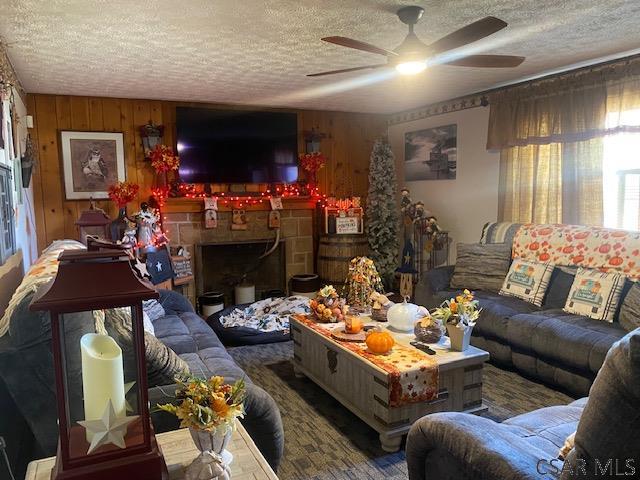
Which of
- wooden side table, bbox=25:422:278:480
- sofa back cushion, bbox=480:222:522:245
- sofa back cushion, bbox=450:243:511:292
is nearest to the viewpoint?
wooden side table, bbox=25:422:278:480

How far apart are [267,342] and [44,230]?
248cm

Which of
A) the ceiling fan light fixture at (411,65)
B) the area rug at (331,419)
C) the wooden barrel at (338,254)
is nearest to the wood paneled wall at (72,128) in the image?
the wooden barrel at (338,254)

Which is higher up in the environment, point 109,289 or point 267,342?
point 109,289

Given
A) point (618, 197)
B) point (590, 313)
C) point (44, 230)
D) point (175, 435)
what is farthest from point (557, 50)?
point (44, 230)

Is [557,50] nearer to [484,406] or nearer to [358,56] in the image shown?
[358,56]

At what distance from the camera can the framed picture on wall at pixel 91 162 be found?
465 centimetres

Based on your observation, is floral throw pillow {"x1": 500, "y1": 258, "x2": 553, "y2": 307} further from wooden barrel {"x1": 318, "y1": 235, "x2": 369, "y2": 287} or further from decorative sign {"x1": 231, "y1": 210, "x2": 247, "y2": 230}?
decorative sign {"x1": 231, "y1": 210, "x2": 247, "y2": 230}

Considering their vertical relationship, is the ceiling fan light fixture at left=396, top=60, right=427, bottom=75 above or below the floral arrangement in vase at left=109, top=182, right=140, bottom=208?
above

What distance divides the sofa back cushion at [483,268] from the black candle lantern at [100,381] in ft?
11.2

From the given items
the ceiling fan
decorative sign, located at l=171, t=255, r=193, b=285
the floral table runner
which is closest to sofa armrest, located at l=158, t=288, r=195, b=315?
decorative sign, located at l=171, t=255, r=193, b=285

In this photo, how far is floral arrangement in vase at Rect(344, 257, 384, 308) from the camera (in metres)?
3.34

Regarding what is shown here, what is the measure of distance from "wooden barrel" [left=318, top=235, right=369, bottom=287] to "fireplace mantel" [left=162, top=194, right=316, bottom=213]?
49cm

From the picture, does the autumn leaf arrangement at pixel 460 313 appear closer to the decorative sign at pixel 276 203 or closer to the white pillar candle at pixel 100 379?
the white pillar candle at pixel 100 379

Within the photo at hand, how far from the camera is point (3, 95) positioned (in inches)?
105
